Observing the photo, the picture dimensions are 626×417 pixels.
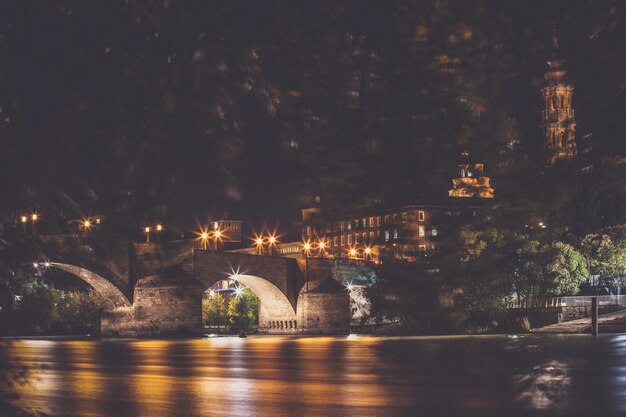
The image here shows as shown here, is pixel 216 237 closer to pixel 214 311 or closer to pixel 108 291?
pixel 108 291

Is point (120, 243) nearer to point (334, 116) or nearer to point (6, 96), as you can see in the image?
point (6, 96)

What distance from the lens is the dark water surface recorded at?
13625 mm

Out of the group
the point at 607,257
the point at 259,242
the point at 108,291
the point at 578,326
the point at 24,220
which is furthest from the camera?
the point at 259,242

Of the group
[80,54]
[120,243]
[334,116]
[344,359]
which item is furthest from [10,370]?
[344,359]

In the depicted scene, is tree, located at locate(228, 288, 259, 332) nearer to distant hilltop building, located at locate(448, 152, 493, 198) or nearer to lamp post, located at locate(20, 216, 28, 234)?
lamp post, located at locate(20, 216, 28, 234)

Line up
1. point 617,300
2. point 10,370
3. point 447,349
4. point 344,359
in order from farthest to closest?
point 617,300, point 447,349, point 344,359, point 10,370

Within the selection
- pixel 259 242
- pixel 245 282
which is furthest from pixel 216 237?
pixel 259 242

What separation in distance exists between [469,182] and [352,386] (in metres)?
14.2

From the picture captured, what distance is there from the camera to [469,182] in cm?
459

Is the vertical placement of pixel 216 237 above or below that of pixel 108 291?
above

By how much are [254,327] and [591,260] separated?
28328 mm

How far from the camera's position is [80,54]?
4.70m

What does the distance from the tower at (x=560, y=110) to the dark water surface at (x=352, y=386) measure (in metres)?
3.51

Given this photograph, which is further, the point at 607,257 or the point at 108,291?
the point at 607,257
